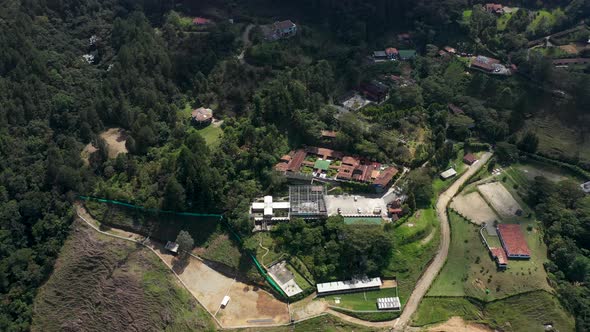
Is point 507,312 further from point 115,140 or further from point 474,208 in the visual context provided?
point 115,140

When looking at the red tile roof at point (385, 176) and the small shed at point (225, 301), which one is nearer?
the small shed at point (225, 301)

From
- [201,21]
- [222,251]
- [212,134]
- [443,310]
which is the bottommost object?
[222,251]

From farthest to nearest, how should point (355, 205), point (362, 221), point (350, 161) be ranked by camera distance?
point (350, 161)
point (355, 205)
point (362, 221)

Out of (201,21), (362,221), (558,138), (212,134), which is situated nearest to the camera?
(362,221)

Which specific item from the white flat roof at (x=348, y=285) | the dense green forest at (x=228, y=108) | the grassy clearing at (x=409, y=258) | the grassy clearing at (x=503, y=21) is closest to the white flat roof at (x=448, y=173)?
the dense green forest at (x=228, y=108)

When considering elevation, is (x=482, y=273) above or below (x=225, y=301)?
above

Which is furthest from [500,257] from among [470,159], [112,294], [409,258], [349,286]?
[112,294]

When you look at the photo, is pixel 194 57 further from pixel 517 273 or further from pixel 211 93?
pixel 517 273

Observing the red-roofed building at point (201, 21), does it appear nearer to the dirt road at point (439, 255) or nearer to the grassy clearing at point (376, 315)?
the dirt road at point (439, 255)
